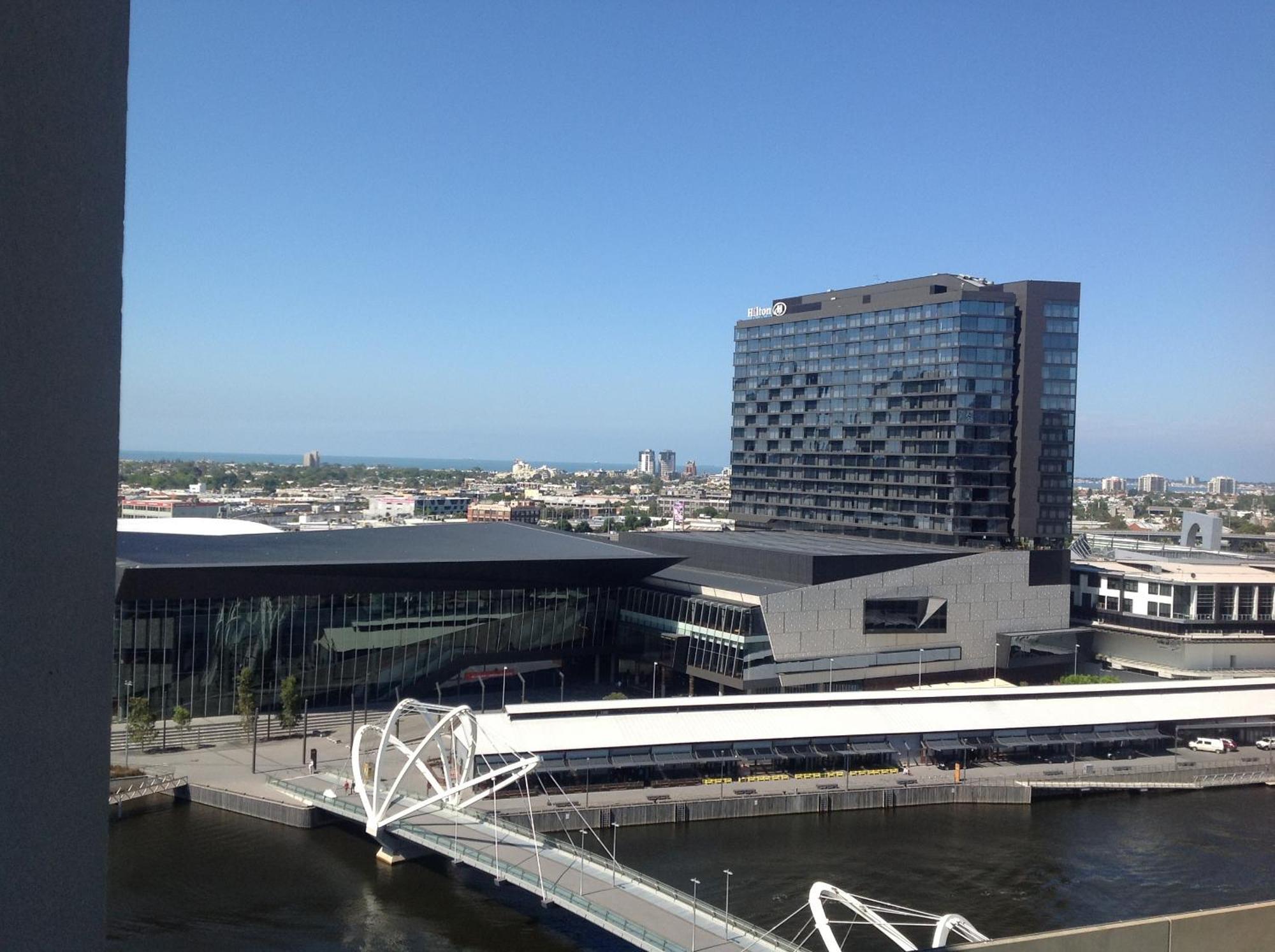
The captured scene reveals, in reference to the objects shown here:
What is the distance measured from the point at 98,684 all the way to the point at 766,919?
1672 cm

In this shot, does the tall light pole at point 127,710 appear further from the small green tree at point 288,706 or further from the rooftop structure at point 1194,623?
the rooftop structure at point 1194,623

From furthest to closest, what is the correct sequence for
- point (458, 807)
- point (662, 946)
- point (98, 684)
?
point (458, 807) → point (662, 946) → point (98, 684)

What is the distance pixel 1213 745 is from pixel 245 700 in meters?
24.9

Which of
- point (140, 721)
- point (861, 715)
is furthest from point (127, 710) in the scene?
point (861, 715)

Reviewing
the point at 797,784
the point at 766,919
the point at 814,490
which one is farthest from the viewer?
the point at 814,490

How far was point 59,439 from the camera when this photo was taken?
153 centimetres

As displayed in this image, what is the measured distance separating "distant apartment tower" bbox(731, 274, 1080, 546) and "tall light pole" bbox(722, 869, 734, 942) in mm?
25355

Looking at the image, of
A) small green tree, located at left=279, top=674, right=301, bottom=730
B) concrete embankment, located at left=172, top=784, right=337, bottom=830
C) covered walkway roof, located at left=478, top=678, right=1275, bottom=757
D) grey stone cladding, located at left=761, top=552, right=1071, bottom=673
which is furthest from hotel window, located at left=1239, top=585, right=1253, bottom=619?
concrete embankment, located at left=172, top=784, right=337, bottom=830

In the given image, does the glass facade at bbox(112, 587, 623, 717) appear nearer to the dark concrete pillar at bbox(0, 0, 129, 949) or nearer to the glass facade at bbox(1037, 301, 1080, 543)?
the glass facade at bbox(1037, 301, 1080, 543)

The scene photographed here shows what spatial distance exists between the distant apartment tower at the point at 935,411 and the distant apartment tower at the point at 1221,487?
58.4m

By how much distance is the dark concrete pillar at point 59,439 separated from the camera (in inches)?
56.8

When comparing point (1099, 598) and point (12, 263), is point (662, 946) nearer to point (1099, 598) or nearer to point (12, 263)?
point (12, 263)

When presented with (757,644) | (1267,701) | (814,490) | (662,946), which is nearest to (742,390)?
(814,490)

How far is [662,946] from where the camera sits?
14109mm
